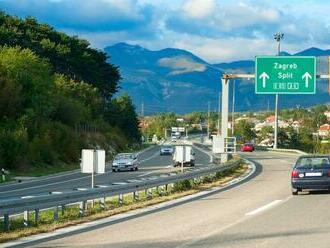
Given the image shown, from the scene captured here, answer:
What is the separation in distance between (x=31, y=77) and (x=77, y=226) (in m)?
45.0

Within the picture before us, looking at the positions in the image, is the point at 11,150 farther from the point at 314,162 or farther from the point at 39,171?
the point at 314,162

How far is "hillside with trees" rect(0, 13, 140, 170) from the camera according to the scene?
175ft

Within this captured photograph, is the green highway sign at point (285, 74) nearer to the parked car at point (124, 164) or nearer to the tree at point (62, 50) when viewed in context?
the parked car at point (124, 164)

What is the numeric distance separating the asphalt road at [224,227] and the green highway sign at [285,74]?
75.0ft

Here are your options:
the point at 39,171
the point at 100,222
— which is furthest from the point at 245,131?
the point at 100,222

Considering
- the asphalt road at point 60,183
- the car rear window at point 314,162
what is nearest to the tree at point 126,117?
the asphalt road at point 60,183

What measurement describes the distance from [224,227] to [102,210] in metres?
4.81

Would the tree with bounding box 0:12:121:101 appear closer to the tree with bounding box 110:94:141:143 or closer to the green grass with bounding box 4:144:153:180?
the tree with bounding box 110:94:141:143

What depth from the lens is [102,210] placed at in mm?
18438

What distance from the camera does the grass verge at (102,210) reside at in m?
14.2

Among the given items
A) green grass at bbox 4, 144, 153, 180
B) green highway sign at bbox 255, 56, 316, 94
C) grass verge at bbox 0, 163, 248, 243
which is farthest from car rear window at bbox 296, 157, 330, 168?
green grass at bbox 4, 144, 153, 180

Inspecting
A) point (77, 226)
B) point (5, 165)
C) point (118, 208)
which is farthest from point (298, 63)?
point (77, 226)

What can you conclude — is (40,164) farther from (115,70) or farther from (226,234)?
(115,70)

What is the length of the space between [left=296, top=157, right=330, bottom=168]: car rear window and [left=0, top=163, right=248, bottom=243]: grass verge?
391 cm
